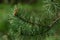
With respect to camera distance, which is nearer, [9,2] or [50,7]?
[50,7]

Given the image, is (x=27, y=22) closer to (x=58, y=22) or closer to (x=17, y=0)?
(x=58, y=22)

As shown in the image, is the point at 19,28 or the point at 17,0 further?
the point at 17,0

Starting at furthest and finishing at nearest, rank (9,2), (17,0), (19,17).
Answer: (9,2), (17,0), (19,17)

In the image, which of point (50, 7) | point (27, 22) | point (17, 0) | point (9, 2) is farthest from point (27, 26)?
point (9, 2)

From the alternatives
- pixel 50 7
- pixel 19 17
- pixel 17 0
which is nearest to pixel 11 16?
pixel 19 17

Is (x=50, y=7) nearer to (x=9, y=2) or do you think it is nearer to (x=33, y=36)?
(x=33, y=36)

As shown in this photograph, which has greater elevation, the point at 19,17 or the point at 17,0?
the point at 19,17

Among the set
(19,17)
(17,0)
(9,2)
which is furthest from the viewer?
(9,2)

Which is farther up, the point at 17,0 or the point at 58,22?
the point at 58,22

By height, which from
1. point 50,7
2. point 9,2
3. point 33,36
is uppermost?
point 50,7
